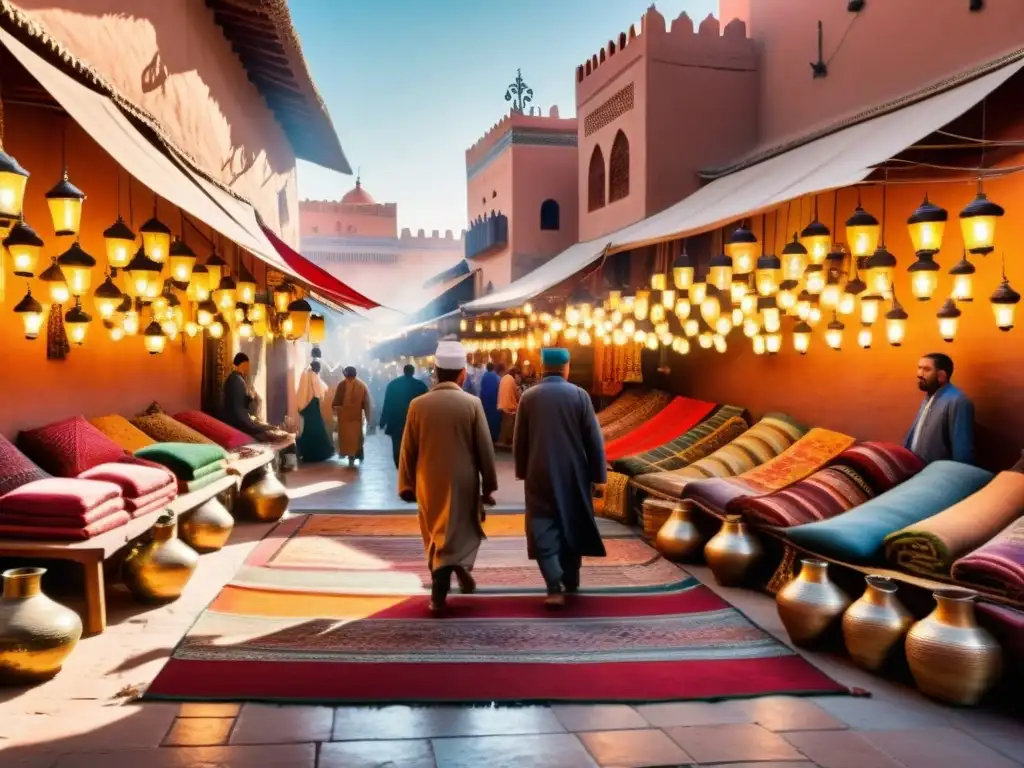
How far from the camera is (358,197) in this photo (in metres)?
34.1

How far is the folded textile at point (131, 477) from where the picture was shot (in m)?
5.04

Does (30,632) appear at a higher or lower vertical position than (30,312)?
lower

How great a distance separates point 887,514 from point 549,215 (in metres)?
13.6

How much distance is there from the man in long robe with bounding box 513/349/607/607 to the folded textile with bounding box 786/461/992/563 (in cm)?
119

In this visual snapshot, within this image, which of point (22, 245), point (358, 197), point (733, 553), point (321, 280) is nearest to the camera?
point (22, 245)

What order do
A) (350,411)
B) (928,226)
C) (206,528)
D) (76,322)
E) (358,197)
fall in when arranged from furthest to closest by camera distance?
(358,197) → (350,411) → (206,528) → (76,322) → (928,226)

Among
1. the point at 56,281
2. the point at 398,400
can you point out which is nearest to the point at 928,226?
the point at 56,281

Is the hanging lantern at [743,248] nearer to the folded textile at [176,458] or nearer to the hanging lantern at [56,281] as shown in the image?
the folded textile at [176,458]

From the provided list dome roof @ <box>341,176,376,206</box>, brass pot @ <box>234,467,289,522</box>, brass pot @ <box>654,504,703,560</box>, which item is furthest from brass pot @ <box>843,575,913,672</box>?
dome roof @ <box>341,176,376,206</box>

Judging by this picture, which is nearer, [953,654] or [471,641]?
[953,654]

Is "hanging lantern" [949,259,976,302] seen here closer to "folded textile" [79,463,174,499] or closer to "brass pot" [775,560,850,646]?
"brass pot" [775,560,850,646]

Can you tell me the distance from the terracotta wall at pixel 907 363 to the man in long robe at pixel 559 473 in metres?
2.63

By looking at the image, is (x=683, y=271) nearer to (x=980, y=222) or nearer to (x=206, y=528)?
(x=980, y=222)

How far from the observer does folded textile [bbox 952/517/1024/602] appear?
3.74 metres
